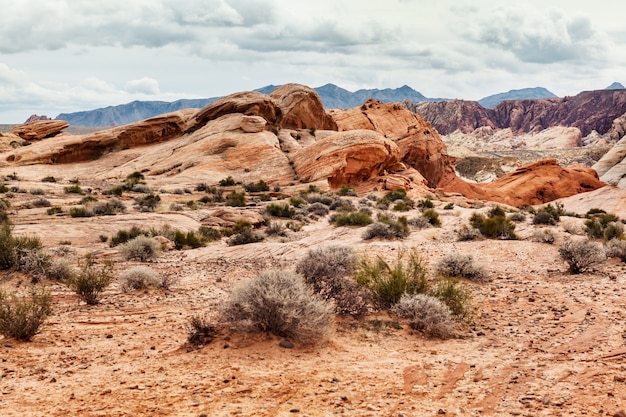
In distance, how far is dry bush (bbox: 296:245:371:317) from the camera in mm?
8391

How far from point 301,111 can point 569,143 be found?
160 meters

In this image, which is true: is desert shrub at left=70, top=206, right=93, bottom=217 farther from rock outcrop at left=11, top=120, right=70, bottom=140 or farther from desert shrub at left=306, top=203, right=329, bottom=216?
rock outcrop at left=11, top=120, right=70, bottom=140

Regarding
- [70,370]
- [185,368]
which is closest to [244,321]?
[185,368]

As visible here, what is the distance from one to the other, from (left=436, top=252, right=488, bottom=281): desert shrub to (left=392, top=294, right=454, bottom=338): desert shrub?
10.7 feet

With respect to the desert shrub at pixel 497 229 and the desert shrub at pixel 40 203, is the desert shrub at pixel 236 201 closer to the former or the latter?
the desert shrub at pixel 40 203

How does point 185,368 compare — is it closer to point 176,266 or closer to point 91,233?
point 176,266

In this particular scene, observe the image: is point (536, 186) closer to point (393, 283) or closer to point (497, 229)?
point (497, 229)

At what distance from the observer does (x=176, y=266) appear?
43.9ft

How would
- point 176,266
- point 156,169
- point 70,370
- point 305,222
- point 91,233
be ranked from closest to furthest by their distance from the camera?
point 70,370, point 176,266, point 91,233, point 305,222, point 156,169

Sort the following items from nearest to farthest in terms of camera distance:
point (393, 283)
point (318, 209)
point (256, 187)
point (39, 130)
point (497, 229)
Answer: point (393, 283) < point (497, 229) < point (318, 209) < point (256, 187) < point (39, 130)

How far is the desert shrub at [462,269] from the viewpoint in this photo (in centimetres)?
1107

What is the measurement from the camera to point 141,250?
46.9 ft

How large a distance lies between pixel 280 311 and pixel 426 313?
8.33ft

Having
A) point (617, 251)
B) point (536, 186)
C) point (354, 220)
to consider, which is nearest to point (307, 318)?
point (617, 251)
